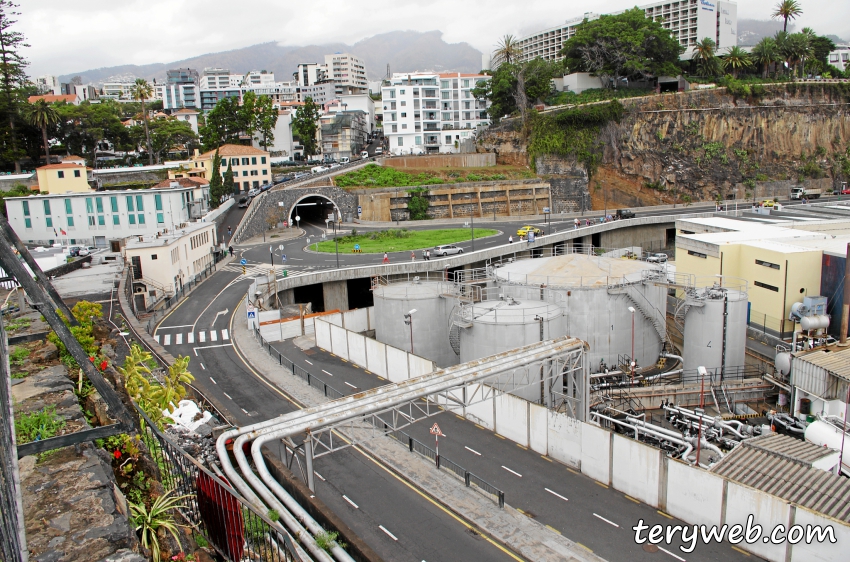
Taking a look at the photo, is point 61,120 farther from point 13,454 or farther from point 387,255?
point 13,454

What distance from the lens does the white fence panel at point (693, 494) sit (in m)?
22.0

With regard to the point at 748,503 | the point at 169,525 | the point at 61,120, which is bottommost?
the point at 748,503

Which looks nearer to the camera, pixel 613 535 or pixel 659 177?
pixel 613 535

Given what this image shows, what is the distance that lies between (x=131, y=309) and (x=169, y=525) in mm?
37659

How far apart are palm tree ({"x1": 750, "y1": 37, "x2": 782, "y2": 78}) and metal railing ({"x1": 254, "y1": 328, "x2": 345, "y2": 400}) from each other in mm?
114539

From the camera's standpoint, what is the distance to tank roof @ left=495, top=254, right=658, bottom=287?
3991 centimetres

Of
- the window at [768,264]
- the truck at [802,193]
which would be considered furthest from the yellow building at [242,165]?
the truck at [802,193]

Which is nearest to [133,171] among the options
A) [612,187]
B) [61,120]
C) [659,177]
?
[61,120]

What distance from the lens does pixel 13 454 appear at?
9.06m

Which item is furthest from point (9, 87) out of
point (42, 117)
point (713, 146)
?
point (713, 146)

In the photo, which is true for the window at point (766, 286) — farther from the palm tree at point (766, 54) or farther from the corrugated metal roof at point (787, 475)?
the palm tree at point (766, 54)

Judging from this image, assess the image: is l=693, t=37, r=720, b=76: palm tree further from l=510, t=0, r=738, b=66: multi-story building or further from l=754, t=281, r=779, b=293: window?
l=754, t=281, r=779, b=293: window

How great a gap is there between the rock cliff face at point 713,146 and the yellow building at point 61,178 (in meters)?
63.5

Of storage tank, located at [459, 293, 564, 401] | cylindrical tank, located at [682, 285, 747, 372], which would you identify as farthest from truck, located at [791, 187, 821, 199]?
storage tank, located at [459, 293, 564, 401]
